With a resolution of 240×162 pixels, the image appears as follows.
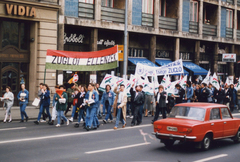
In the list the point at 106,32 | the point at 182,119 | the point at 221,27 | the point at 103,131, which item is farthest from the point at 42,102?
the point at 221,27

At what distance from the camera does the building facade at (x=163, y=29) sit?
83.8ft

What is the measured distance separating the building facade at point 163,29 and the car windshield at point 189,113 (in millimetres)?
14374

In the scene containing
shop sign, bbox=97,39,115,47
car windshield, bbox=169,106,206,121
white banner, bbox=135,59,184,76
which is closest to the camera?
car windshield, bbox=169,106,206,121

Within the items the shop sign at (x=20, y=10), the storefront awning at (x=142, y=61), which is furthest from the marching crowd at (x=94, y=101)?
the storefront awning at (x=142, y=61)

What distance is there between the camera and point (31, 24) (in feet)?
73.8

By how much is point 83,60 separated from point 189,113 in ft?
28.1

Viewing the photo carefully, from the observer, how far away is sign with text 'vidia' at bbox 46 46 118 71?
683 inches

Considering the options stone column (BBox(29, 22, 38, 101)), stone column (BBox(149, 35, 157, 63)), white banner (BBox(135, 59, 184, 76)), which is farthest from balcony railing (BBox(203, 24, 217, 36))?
stone column (BBox(29, 22, 38, 101))

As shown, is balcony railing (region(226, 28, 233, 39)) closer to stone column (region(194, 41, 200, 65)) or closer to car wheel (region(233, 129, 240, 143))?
stone column (region(194, 41, 200, 65))

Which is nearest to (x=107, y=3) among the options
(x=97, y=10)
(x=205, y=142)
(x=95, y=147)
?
(x=97, y=10)

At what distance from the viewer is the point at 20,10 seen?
69.3 feet

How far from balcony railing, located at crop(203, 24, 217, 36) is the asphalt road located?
2422 cm

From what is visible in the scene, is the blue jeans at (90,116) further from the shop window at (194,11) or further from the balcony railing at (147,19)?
the shop window at (194,11)

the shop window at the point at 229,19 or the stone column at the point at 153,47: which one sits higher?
the shop window at the point at 229,19
